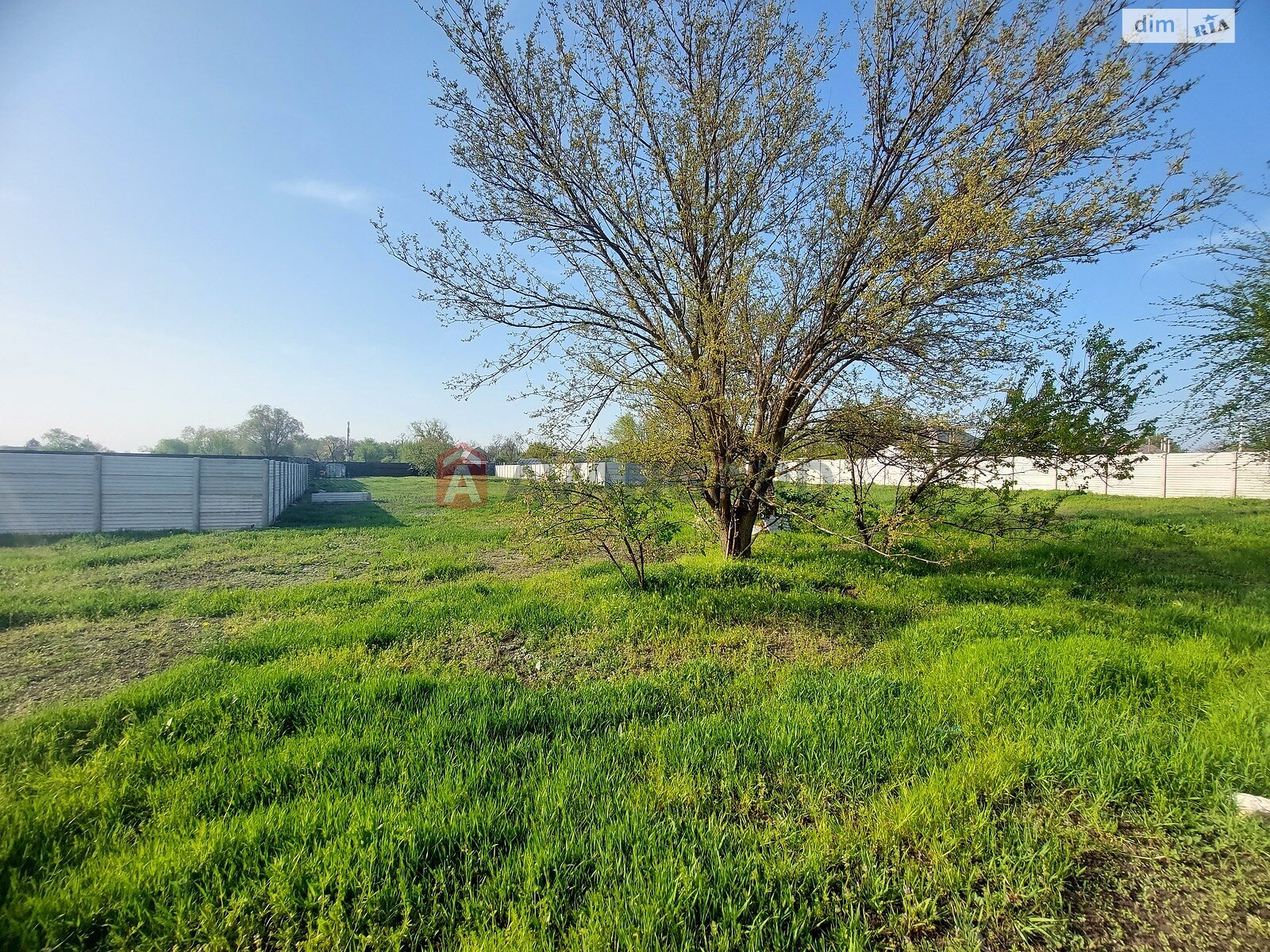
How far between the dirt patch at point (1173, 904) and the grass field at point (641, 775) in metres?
0.01

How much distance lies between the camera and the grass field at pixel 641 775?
1.73 metres

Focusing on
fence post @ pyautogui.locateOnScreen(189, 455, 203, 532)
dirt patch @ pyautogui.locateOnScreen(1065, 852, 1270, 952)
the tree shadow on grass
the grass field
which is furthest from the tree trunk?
fence post @ pyautogui.locateOnScreen(189, 455, 203, 532)

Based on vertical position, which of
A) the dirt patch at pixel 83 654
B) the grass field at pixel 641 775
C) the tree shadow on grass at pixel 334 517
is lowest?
the tree shadow on grass at pixel 334 517

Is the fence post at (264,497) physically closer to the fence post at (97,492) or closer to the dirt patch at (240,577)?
the fence post at (97,492)

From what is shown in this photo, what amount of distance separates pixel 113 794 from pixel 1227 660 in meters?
6.95

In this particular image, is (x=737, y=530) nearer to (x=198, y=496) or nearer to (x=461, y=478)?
(x=198, y=496)

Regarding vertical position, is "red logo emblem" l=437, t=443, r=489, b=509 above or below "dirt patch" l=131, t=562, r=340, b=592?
above

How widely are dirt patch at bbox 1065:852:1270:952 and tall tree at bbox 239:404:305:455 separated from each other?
170 ft

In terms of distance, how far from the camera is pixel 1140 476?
1998cm

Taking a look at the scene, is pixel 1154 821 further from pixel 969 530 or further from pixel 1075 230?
pixel 1075 230

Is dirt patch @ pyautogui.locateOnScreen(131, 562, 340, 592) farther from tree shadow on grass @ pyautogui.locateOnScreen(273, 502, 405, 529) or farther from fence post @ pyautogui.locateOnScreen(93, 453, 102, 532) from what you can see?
tree shadow on grass @ pyautogui.locateOnScreen(273, 502, 405, 529)

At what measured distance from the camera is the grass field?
1726 millimetres

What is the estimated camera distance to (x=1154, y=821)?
2.12 m

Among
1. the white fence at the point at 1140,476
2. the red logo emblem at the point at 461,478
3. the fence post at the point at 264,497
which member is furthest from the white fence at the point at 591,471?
the red logo emblem at the point at 461,478
